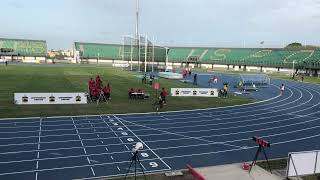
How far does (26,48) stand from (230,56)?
7600 centimetres

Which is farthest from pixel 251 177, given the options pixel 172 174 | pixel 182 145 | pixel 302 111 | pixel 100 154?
pixel 302 111

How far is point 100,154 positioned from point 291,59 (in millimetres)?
92310

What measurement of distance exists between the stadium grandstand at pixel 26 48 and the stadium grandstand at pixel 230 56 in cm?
1341

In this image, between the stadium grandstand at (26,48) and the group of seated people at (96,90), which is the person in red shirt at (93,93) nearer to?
the group of seated people at (96,90)

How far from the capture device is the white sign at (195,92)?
35.6 meters

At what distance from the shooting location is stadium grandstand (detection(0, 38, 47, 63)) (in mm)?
131488

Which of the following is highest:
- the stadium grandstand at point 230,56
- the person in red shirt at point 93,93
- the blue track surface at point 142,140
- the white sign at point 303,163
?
the stadium grandstand at point 230,56

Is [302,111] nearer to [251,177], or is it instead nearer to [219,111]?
[219,111]

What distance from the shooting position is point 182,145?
691 inches

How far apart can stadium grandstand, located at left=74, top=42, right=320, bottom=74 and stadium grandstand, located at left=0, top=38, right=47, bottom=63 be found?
44.0 feet

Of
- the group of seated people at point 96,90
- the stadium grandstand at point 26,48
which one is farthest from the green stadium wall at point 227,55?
the group of seated people at point 96,90

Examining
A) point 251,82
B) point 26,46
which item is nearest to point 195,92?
point 251,82

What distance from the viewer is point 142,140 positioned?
1814 cm

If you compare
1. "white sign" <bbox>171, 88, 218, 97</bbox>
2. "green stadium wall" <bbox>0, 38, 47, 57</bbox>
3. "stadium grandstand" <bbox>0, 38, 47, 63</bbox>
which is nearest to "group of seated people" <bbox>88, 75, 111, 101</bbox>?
"white sign" <bbox>171, 88, 218, 97</bbox>
